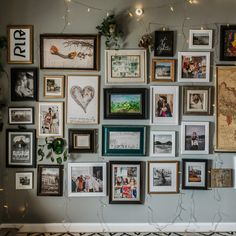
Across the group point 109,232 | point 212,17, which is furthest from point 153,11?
point 109,232

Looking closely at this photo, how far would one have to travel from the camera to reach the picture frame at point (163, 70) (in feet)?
8.54

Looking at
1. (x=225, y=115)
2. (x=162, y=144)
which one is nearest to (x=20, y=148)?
(x=162, y=144)

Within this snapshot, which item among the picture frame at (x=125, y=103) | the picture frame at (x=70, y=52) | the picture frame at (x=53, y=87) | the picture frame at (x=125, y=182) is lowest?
the picture frame at (x=125, y=182)

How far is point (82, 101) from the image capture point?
8.57 feet

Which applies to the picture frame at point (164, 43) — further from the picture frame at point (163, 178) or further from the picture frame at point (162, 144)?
the picture frame at point (163, 178)

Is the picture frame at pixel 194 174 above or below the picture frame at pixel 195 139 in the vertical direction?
below

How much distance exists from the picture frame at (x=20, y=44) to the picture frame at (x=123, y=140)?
3.10ft

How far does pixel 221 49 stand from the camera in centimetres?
260

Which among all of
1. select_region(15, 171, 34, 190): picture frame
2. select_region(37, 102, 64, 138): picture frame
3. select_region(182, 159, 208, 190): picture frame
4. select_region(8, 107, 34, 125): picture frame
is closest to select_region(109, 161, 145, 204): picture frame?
select_region(182, 159, 208, 190): picture frame

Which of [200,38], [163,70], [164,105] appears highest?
[200,38]

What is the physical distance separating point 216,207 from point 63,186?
4.64 feet

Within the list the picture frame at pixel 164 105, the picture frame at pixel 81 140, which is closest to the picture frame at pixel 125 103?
the picture frame at pixel 164 105

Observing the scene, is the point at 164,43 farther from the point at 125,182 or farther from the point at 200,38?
the point at 125,182

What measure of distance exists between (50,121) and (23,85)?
0.40 meters
